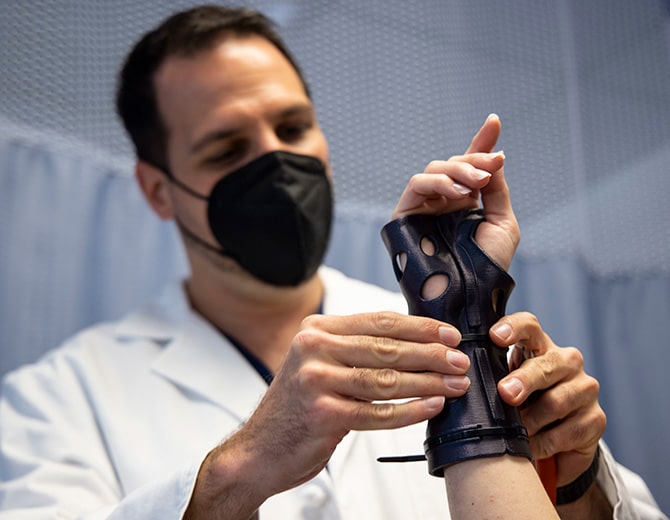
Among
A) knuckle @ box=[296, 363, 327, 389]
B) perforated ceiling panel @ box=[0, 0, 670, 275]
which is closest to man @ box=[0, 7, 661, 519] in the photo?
knuckle @ box=[296, 363, 327, 389]

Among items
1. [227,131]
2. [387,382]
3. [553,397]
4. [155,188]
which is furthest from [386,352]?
[155,188]

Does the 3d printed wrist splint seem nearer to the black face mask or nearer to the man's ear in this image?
the black face mask

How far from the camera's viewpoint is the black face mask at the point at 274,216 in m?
1.33

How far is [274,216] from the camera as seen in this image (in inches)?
52.3

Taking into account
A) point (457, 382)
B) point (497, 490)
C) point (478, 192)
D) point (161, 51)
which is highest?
point (161, 51)

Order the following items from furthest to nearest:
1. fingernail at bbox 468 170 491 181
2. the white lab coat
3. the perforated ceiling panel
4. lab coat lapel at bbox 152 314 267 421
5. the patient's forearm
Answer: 1. the perforated ceiling panel
2. lab coat lapel at bbox 152 314 267 421
3. the white lab coat
4. fingernail at bbox 468 170 491 181
5. the patient's forearm

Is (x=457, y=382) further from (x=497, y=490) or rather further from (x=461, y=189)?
(x=461, y=189)

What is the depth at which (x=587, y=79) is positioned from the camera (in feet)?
7.02

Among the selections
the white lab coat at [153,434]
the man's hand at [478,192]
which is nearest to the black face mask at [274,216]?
the white lab coat at [153,434]

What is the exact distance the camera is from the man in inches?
30.1

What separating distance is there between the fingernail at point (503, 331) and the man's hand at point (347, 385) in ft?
0.18

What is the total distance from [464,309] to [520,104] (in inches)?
55.8

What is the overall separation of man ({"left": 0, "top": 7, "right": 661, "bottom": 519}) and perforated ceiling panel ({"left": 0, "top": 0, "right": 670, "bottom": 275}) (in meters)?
0.43

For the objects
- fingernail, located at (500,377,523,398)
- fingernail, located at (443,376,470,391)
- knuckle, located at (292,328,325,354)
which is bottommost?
fingernail, located at (500,377,523,398)
